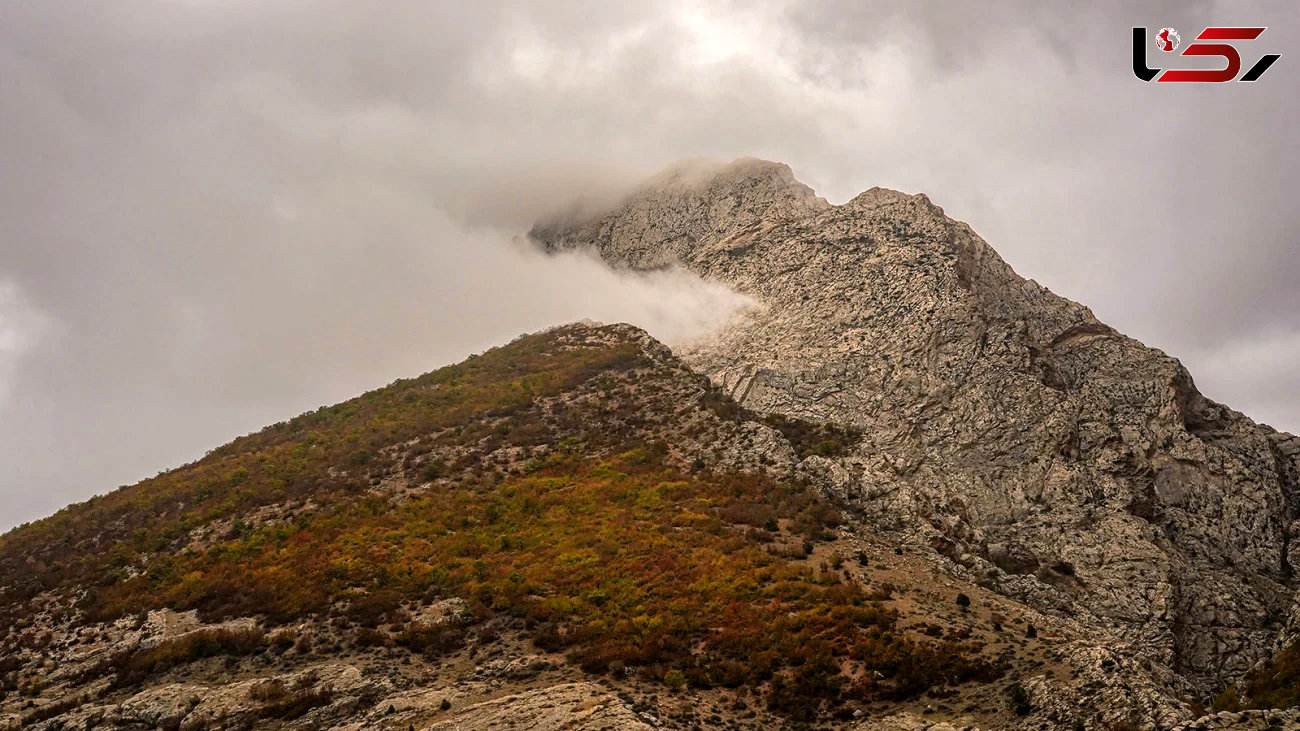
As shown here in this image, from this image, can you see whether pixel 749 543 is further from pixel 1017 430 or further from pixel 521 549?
pixel 1017 430

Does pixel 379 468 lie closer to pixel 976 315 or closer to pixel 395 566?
pixel 395 566

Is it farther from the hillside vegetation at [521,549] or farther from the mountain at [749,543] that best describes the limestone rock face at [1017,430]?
the hillside vegetation at [521,549]

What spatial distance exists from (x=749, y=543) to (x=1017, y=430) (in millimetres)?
23075

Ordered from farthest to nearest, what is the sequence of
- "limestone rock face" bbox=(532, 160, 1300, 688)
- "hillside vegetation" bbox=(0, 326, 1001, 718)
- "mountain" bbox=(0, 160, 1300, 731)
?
"limestone rock face" bbox=(532, 160, 1300, 688), "hillside vegetation" bbox=(0, 326, 1001, 718), "mountain" bbox=(0, 160, 1300, 731)

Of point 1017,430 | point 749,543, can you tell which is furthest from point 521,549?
point 1017,430

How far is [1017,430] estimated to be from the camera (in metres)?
55.3

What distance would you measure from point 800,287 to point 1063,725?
51018 mm

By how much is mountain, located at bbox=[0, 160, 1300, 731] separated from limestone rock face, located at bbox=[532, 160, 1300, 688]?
0.24m

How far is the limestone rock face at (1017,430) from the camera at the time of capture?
4519 cm

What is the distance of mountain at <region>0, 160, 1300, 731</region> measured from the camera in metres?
32.0

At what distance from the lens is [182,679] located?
35000mm

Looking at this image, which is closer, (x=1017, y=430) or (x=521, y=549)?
(x=521, y=549)

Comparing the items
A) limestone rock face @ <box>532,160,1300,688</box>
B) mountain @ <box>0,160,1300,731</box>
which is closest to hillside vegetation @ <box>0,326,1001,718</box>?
mountain @ <box>0,160,1300,731</box>

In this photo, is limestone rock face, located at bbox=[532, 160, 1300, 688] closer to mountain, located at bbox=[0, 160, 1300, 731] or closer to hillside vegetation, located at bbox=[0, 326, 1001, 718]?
mountain, located at bbox=[0, 160, 1300, 731]
